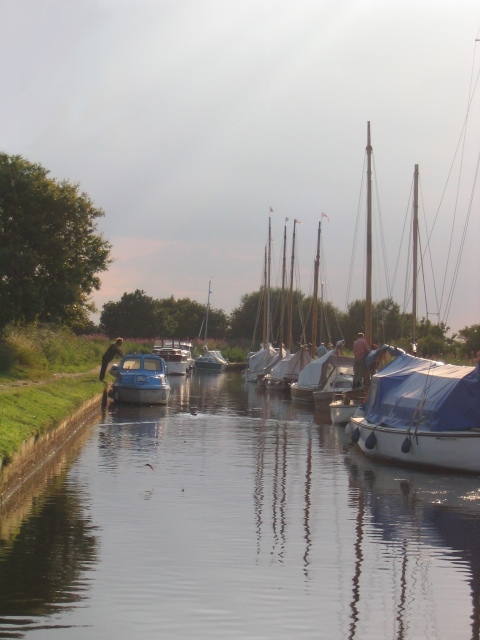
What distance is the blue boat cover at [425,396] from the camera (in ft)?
66.3

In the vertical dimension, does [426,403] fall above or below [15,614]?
above

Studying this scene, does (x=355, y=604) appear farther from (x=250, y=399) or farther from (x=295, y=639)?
(x=250, y=399)

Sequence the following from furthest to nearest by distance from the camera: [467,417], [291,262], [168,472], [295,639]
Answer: [291,262] < [467,417] < [168,472] < [295,639]

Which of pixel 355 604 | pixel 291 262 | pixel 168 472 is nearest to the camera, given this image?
pixel 355 604

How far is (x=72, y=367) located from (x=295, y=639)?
121 ft

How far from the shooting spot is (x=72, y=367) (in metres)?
44.5

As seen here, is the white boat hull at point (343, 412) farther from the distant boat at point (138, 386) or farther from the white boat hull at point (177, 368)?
the white boat hull at point (177, 368)

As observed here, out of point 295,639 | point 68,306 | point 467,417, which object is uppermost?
point 68,306

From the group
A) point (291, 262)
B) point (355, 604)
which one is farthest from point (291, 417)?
point (291, 262)

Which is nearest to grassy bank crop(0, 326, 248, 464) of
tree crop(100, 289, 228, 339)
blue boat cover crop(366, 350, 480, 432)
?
blue boat cover crop(366, 350, 480, 432)

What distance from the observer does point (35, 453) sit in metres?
18.0

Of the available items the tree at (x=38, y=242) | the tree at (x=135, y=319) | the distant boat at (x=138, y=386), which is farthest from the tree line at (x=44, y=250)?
the tree at (x=135, y=319)

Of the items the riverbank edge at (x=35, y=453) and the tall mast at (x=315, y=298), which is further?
the tall mast at (x=315, y=298)

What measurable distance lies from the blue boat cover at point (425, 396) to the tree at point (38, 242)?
74.7 ft
